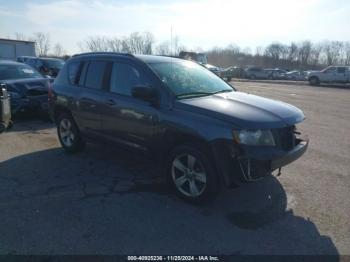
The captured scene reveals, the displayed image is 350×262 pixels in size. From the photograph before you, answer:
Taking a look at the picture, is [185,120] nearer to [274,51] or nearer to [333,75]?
[333,75]

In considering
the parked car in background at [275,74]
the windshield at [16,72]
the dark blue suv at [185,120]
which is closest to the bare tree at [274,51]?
the parked car in background at [275,74]

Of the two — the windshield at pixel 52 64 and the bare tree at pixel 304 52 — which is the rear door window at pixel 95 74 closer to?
the windshield at pixel 52 64

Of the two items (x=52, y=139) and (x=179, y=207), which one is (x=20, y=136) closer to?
(x=52, y=139)

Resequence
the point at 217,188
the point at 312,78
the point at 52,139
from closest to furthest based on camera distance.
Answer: the point at 217,188 < the point at 52,139 < the point at 312,78

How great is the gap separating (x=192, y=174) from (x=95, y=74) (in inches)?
104

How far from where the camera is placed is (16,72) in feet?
35.5

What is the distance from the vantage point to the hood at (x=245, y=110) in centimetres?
394

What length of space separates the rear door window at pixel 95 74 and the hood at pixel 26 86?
14.8 feet

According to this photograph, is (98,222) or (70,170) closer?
(98,222)

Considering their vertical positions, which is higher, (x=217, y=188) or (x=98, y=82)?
(x=98, y=82)

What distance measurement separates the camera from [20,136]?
8102 millimetres

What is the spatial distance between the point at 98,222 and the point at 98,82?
2607 millimetres

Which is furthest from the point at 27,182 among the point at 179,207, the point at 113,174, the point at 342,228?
the point at 342,228

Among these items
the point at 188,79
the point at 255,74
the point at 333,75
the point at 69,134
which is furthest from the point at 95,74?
the point at 255,74
